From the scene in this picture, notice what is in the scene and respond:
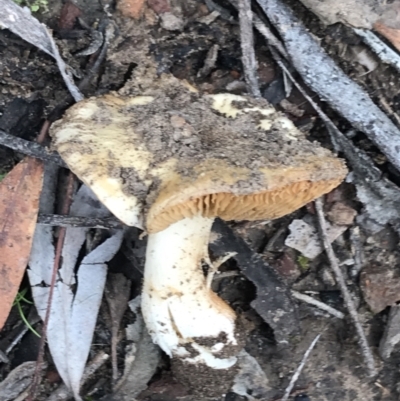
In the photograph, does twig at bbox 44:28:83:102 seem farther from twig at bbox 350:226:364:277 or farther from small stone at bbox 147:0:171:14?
twig at bbox 350:226:364:277


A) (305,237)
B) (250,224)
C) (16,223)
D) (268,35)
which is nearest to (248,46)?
(268,35)

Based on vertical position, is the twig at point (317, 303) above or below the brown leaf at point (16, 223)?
below

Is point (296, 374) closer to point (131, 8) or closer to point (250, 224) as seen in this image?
point (250, 224)

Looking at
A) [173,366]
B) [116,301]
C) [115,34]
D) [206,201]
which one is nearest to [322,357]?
[173,366]

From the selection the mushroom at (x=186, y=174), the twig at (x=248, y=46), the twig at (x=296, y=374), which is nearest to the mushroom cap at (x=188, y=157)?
the mushroom at (x=186, y=174)

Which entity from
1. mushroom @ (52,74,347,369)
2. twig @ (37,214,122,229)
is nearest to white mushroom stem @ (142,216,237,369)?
mushroom @ (52,74,347,369)

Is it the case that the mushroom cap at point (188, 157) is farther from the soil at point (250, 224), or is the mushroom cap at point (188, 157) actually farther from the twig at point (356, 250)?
the twig at point (356, 250)
